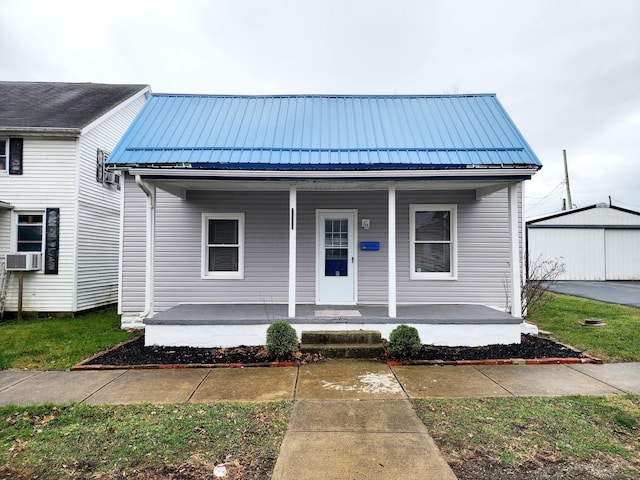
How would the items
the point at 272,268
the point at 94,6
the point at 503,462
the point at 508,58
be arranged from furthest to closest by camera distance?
the point at 508,58, the point at 94,6, the point at 272,268, the point at 503,462

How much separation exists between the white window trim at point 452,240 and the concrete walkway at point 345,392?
2762 mm

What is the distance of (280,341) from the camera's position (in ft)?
18.0

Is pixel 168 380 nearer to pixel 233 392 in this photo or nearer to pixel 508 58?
pixel 233 392

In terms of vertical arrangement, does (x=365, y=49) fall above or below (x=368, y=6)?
above

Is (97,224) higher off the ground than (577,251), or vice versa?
(97,224)

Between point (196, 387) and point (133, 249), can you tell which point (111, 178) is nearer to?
point (133, 249)

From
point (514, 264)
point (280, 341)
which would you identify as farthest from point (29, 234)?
point (514, 264)

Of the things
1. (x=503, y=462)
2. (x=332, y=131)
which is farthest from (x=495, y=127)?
(x=503, y=462)

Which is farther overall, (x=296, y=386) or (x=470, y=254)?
(x=470, y=254)

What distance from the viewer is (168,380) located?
479 cm

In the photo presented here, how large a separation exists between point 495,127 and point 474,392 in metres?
5.48

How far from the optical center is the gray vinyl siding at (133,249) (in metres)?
7.96

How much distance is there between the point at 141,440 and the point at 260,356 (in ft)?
8.78

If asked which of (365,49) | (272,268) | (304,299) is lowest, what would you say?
(304,299)
